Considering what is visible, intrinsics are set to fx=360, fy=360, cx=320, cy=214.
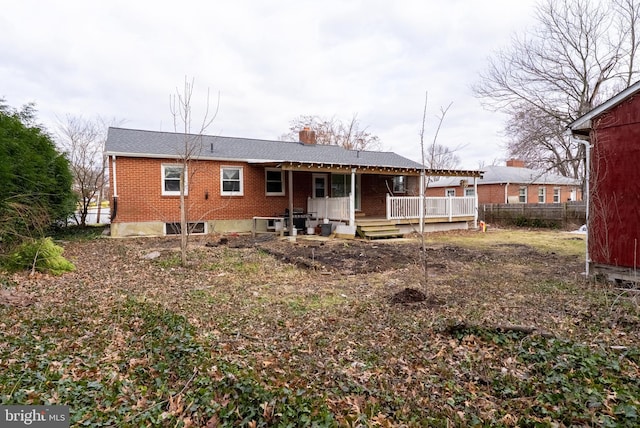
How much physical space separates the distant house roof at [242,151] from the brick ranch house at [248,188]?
0.13 ft

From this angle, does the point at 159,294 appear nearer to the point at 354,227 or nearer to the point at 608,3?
the point at 354,227

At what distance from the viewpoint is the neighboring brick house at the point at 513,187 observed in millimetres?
26016

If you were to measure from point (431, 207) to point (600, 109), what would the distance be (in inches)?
381

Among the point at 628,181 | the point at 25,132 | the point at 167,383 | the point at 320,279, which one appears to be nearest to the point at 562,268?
the point at 628,181

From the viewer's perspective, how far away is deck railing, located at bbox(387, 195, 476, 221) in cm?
1513

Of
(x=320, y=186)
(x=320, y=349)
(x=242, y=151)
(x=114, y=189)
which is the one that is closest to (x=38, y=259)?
(x=114, y=189)

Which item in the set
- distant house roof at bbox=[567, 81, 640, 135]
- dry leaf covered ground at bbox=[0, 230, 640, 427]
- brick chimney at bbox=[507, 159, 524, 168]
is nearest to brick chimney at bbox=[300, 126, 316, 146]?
dry leaf covered ground at bbox=[0, 230, 640, 427]

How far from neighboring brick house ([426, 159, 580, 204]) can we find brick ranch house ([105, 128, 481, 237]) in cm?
1047

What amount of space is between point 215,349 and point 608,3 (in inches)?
944

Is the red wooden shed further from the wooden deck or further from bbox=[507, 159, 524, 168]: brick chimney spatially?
bbox=[507, 159, 524, 168]: brick chimney

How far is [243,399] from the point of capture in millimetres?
2777

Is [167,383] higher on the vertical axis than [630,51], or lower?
lower

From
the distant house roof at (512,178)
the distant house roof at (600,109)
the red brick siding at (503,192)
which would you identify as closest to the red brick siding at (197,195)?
the distant house roof at (600,109)

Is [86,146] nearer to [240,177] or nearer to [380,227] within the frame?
[240,177]
